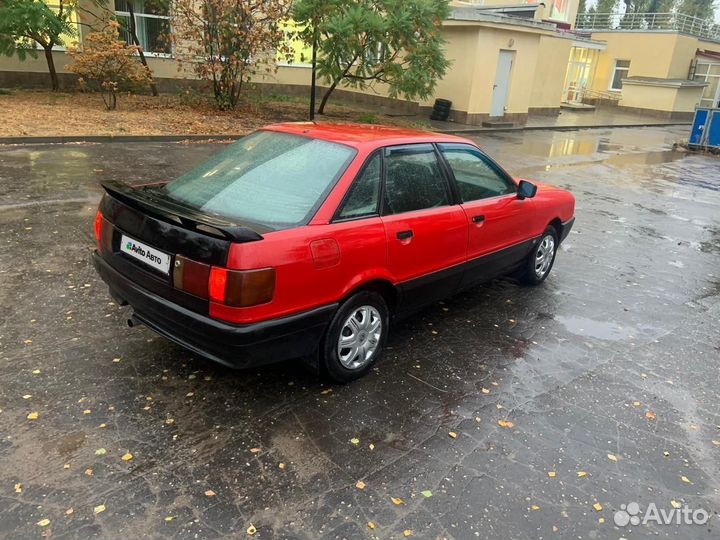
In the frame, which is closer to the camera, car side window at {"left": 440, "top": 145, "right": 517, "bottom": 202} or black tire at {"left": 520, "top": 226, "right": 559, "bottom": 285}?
car side window at {"left": 440, "top": 145, "right": 517, "bottom": 202}

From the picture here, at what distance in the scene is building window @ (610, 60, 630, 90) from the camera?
122 feet

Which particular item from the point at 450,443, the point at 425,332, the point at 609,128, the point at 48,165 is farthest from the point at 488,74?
the point at 450,443

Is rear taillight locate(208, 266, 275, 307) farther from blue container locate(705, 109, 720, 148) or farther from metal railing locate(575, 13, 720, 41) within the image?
metal railing locate(575, 13, 720, 41)

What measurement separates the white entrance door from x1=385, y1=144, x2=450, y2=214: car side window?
19.1 metres

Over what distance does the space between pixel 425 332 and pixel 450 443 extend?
1441 millimetres

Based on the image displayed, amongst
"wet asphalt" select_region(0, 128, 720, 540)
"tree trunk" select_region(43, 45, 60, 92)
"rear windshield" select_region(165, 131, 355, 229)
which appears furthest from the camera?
"tree trunk" select_region(43, 45, 60, 92)

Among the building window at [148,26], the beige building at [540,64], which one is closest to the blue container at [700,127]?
the beige building at [540,64]

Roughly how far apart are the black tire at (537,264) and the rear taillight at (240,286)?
3.30m

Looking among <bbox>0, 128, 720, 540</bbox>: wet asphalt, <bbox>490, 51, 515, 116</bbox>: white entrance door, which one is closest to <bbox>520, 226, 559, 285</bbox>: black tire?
<bbox>0, 128, 720, 540</bbox>: wet asphalt

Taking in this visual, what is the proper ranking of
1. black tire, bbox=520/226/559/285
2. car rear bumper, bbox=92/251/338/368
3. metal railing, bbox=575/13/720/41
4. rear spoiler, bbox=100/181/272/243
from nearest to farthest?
rear spoiler, bbox=100/181/272/243 → car rear bumper, bbox=92/251/338/368 → black tire, bbox=520/226/559/285 → metal railing, bbox=575/13/720/41

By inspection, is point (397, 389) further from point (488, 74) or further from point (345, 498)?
point (488, 74)

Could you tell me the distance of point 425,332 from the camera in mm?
4555

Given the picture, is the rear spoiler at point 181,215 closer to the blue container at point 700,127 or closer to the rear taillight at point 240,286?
the rear taillight at point 240,286

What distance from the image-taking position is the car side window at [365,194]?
137 inches
